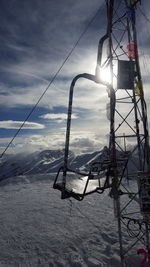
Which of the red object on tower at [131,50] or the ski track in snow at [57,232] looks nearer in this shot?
the red object on tower at [131,50]

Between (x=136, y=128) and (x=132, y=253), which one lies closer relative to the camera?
(x=136, y=128)

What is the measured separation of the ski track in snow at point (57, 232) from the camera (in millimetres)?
11125

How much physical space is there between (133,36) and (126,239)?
12268 mm

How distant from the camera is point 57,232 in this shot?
48.3 feet

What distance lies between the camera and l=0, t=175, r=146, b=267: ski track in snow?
11125mm

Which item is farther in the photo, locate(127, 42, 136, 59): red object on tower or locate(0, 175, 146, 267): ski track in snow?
locate(0, 175, 146, 267): ski track in snow

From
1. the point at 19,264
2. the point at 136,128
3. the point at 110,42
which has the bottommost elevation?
the point at 19,264

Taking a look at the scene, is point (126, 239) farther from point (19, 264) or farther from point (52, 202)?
point (52, 202)

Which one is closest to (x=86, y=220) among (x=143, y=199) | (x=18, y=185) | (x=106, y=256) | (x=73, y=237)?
(x=73, y=237)

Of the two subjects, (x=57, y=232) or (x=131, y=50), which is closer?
(x=131, y=50)

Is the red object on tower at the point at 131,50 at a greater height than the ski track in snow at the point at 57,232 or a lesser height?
greater

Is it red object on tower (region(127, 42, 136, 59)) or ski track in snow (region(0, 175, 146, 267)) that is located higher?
red object on tower (region(127, 42, 136, 59))

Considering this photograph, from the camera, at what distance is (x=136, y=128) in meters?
10.7

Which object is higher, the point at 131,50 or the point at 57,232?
the point at 131,50
